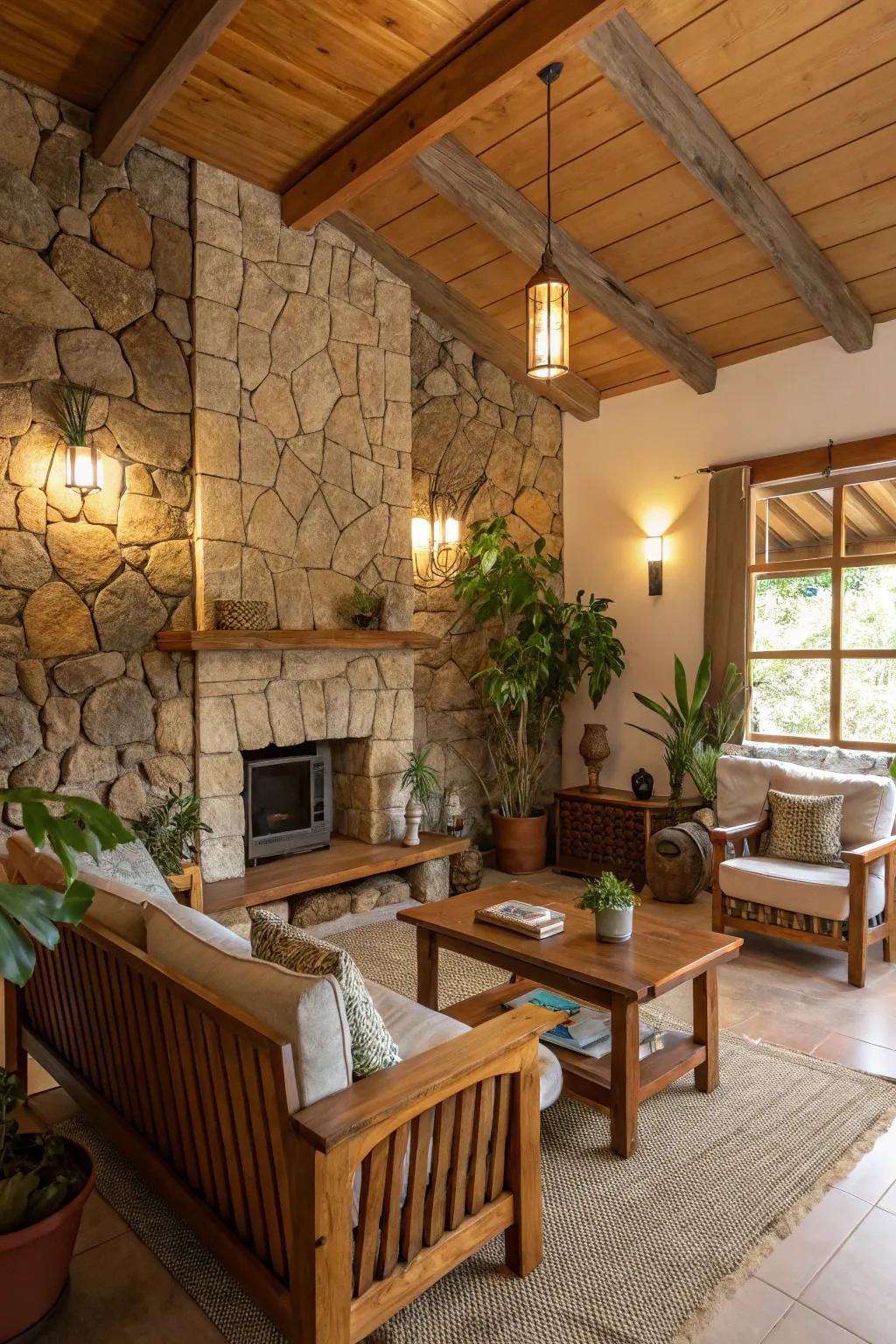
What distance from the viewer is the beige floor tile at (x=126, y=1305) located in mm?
1781

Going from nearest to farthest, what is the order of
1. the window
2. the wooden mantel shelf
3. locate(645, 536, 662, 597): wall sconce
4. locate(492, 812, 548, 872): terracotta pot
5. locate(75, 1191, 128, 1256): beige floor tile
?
locate(75, 1191, 128, 1256): beige floor tile < the wooden mantel shelf < the window < locate(492, 812, 548, 872): terracotta pot < locate(645, 536, 662, 597): wall sconce

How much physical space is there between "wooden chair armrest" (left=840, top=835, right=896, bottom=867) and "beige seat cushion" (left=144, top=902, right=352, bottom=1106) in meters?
2.68

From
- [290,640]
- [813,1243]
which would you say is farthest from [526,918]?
[290,640]

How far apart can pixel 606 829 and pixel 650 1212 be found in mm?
3267

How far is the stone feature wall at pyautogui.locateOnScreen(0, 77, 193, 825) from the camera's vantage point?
3514 mm

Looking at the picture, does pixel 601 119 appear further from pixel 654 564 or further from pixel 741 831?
pixel 741 831

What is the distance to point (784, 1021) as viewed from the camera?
130 inches

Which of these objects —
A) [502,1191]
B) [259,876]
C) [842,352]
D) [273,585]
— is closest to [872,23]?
[842,352]

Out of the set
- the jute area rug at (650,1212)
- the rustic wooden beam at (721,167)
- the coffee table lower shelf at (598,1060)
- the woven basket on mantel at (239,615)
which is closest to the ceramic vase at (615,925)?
the coffee table lower shelf at (598,1060)

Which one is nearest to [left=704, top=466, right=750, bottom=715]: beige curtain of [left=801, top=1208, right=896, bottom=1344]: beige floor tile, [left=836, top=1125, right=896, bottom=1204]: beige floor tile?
[left=836, top=1125, right=896, bottom=1204]: beige floor tile

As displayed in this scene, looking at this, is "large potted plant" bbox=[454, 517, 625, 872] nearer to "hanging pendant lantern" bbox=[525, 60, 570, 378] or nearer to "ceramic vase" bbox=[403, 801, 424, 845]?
"ceramic vase" bbox=[403, 801, 424, 845]

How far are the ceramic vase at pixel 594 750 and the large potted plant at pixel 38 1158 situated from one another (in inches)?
162

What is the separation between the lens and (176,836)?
3807 mm

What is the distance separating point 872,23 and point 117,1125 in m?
4.32
